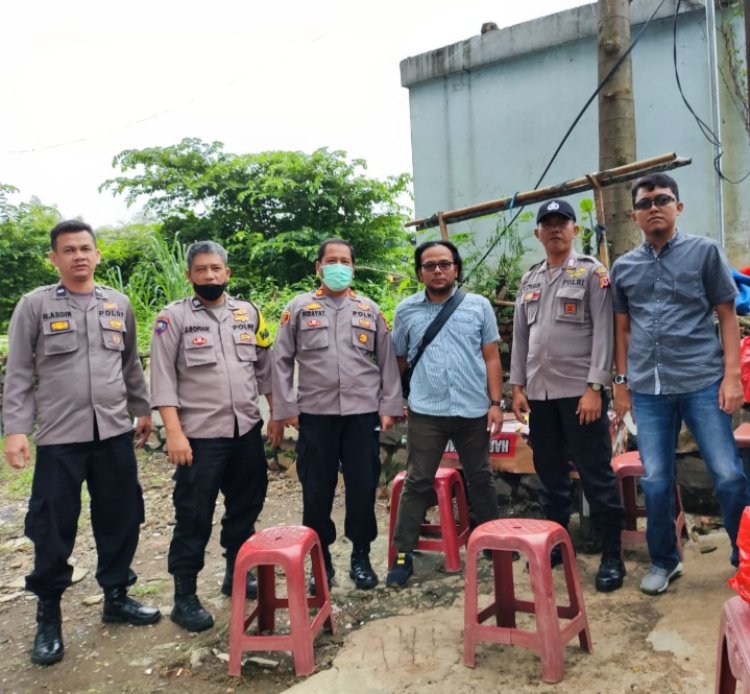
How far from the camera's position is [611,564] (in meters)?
3.39

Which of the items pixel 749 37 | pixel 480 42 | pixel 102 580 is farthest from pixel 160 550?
pixel 480 42

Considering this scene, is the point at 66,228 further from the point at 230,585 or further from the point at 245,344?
the point at 230,585

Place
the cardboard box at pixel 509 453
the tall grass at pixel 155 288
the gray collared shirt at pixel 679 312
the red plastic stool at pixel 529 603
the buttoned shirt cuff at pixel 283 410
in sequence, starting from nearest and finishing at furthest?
the red plastic stool at pixel 529 603 < the gray collared shirt at pixel 679 312 < the buttoned shirt cuff at pixel 283 410 < the cardboard box at pixel 509 453 < the tall grass at pixel 155 288

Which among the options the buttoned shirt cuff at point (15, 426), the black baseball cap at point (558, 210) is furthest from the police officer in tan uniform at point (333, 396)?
the buttoned shirt cuff at point (15, 426)

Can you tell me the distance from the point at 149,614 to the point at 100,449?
35.1 inches

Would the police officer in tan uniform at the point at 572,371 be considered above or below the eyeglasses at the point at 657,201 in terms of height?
below

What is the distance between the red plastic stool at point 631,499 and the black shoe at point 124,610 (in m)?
2.59

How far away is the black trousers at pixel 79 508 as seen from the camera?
3074mm

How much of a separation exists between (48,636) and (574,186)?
12.4 ft

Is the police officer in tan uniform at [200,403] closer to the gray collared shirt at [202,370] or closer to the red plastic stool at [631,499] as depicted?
the gray collared shirt at [202,370]

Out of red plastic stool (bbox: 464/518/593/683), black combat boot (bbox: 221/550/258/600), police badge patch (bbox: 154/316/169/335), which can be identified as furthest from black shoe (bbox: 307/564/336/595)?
police badge patch (bbox: 154/316/169/335)

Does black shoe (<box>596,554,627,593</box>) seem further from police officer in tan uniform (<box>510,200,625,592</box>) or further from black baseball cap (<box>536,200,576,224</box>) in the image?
black baseball cap (<box>536,200,576,224</box>)

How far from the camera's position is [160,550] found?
4.61m

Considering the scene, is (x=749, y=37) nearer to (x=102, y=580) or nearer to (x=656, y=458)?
(x=656, y=458)
